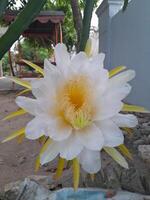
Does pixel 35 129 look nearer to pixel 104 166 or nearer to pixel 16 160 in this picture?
pixel 104 166

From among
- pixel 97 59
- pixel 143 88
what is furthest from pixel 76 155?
pixel 143 88

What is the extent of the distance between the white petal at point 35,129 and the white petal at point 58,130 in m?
0.01

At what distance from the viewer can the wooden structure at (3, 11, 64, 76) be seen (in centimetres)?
907

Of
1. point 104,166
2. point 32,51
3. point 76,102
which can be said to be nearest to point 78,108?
point 76,102

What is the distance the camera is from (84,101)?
521 millimetres

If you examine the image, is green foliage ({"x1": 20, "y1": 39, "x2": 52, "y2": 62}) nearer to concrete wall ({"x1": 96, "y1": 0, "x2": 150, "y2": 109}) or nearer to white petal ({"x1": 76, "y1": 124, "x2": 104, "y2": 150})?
concrete wall ({"x1": 96, "y1": 0, "x2": 150, "y2": 109})

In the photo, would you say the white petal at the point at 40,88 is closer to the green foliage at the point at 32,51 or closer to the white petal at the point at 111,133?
the white petal at the point at 111,133

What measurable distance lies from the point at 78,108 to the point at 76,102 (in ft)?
0.06

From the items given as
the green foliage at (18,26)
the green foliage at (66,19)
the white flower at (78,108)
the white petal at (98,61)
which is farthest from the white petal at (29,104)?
the green foliage at (66,19)

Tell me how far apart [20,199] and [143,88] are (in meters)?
3.05

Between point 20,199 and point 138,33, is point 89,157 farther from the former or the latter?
point 138,33

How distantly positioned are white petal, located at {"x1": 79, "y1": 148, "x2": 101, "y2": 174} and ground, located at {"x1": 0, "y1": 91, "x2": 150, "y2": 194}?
1.63 metres

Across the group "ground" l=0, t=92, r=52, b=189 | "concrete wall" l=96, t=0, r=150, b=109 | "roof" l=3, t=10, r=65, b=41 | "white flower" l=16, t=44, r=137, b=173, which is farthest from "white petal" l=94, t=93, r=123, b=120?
"roof" l=3, t=10, r=65, b=41

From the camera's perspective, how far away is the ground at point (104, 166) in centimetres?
207
